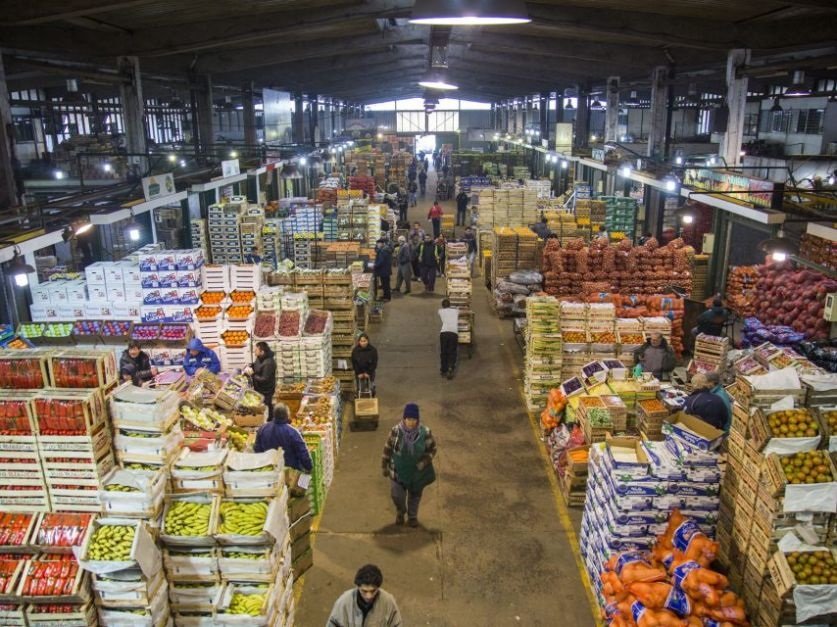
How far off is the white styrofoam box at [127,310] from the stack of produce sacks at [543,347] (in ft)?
22.4

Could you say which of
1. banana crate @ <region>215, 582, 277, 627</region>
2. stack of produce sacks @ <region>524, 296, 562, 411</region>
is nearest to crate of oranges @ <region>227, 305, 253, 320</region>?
stack of produce sacks @ <region>524, 296, 562, 411</region>

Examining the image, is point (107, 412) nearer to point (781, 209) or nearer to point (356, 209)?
point (781, 209)

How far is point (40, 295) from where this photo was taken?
38.9 feet

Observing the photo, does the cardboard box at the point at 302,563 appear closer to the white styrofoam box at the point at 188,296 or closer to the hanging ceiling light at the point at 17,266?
the white styrofoam box at the point at 188,296

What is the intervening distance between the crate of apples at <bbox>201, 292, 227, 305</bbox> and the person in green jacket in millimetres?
5161

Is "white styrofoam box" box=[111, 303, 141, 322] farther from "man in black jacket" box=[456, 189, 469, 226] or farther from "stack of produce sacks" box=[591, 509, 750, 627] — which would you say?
"man in black jacket" box=[456, 189, 469, 226]

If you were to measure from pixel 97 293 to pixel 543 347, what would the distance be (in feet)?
25.4

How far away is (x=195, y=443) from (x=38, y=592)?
6.85 ft

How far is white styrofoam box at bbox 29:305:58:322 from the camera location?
39.0 feet

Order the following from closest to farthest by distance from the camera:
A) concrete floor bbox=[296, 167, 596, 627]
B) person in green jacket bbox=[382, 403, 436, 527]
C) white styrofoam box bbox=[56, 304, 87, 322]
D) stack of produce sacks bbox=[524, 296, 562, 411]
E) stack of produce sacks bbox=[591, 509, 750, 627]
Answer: stack of produce sacks bbox=[591, 509, 750, 627]
concrete floor bbox=[296, 167, 596, 627]
person in green jacket bbox=[382, 403, 436, 527]
stack of produce sacks bbox=[524, 296, 562, 411]
white styrofoam box bbox=[56, 304, 87, 322]

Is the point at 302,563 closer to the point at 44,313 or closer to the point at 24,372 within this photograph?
the point at 24,372

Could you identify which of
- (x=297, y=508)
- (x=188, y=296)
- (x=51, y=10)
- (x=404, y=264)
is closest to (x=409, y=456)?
(x=297, y=508)

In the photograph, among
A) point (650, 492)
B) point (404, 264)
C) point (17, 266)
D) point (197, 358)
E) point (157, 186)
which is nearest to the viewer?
point (650, 492)

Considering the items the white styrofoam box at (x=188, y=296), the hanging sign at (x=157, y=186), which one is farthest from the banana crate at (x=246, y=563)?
the hanging sign at (x=157, y=186)
